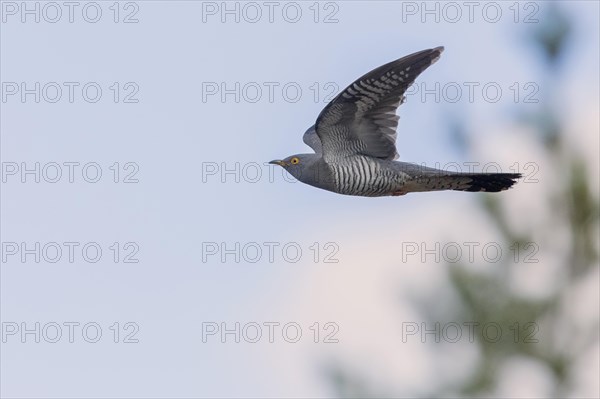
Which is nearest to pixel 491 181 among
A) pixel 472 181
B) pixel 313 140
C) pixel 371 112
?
pixel 472 181

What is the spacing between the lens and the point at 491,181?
16.7 m

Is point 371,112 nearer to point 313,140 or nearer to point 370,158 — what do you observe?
point 370,158

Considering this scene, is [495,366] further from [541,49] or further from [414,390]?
[541,49]

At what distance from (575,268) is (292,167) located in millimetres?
2787

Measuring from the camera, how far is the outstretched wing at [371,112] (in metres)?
16.4

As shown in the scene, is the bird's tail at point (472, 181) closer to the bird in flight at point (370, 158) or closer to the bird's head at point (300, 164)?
the bird in flight at point (370, 158)

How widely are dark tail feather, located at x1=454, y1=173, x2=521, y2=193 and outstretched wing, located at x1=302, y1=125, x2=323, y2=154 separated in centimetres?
148

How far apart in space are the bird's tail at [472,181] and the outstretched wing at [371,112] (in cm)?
47

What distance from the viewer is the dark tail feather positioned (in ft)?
54.6

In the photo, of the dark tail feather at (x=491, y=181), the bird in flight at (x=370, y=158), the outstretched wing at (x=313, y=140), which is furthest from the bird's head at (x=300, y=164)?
the dark tail feather at (x=491, y=181)

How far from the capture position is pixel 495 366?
56.5 feet

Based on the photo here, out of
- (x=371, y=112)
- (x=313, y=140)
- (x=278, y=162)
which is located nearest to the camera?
(x=371, y=112)

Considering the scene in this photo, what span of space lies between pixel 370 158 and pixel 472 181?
978 millimetres

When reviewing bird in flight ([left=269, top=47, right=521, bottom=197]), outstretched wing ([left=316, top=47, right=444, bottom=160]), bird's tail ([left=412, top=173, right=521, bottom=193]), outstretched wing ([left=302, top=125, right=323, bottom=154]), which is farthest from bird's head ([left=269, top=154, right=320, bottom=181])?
bird's tail ([left=412, top=173, right=521, bottom=193])
